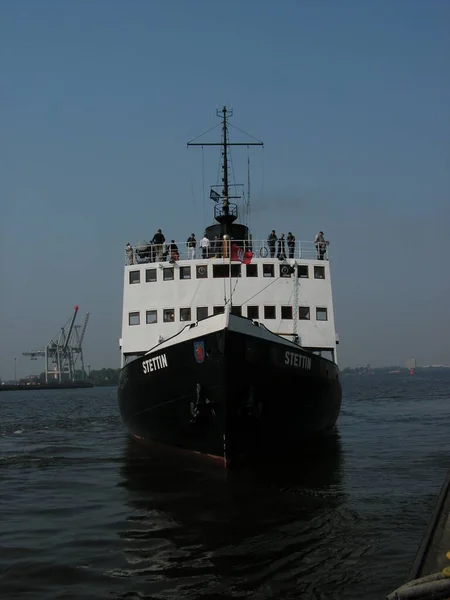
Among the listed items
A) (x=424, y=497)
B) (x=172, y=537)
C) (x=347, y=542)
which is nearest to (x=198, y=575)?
(x=172, y=537)

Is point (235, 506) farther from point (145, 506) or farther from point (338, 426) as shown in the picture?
point (338, 426)

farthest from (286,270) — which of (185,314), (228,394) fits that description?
(228,394)

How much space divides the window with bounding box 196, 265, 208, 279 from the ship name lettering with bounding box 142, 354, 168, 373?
4.16m

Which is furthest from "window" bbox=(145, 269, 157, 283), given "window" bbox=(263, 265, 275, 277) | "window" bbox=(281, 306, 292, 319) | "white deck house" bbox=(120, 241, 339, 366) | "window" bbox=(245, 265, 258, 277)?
"window" bbox=(281, 306, 292, 319)

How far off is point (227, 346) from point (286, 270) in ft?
23.8

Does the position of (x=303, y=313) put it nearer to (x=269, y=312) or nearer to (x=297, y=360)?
(x=269, y=312)

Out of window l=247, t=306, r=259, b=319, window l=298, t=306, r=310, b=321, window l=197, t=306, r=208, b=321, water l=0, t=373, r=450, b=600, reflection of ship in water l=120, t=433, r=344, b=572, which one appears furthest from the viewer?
window l=298, t=306, r=310, b=321

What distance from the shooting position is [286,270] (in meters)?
20.1

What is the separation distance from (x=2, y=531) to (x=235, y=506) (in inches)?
150

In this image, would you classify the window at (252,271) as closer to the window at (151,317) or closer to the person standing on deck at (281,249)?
the person standing on deck at (281,249)

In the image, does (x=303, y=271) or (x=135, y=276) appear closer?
(x=303, y=271)

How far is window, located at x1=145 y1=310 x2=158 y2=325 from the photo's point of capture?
779 inches

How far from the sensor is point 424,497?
1099 cm

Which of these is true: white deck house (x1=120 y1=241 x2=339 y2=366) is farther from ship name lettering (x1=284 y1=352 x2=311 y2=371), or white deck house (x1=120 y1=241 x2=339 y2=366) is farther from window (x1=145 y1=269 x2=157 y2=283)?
ship name lettering (x1=284 y1=352 x2=311 y2=371)
